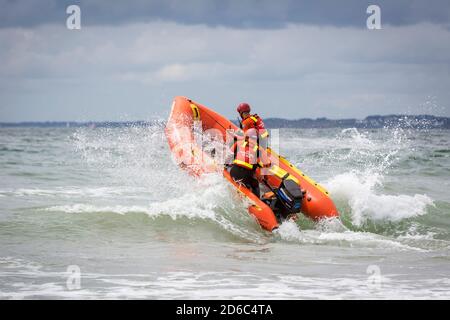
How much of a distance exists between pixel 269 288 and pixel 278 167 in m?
3.44

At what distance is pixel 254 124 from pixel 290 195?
105 cm

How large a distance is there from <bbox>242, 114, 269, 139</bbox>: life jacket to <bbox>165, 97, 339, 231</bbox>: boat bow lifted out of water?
1.39ft

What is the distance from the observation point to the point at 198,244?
805 centimetres

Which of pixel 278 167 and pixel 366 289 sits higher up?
pixel 278 167

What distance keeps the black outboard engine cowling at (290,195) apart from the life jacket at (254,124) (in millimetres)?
714

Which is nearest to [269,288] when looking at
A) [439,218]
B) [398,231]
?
[398,231]

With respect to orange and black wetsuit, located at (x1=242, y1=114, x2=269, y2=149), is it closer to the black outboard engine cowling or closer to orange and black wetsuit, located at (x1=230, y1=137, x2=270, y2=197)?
orange and black wetsuit, located at (x1=230, y1=137, x2=270, y2=197)

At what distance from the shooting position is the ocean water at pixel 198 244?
Answer: 5762 mm

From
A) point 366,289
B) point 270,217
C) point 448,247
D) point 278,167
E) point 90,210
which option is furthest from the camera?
point 90,210

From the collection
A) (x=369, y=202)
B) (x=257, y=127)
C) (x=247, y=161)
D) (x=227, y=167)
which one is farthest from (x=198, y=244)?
(x=369, y=202)

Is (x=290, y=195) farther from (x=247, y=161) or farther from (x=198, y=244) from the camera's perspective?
(x=198, y=244)

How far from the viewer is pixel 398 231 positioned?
9297 mm

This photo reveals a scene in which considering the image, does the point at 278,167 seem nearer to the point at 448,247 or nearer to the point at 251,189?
the point at 251,189
